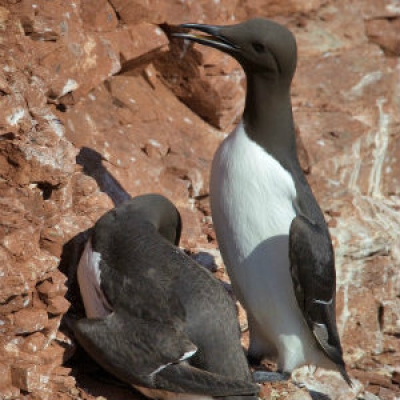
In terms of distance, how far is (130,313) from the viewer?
5754 millimetres

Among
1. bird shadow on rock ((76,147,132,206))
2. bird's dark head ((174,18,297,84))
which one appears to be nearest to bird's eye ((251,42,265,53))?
bird's dark head ((174,18,297,84))

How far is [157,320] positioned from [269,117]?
1.69 m

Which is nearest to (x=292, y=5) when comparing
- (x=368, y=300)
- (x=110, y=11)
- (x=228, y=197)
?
(x=110, y=11)

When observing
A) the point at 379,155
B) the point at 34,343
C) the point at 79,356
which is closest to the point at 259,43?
the point at 79,356

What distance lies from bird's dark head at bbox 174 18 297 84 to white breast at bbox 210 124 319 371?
442 millimetres

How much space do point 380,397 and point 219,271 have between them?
4.96 feet

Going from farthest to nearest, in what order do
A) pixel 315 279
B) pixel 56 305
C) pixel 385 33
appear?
pixel 385 33, pixel 315 279, pixel 56 305

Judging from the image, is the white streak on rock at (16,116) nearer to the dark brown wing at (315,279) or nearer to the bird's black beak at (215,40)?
the bird's black beak at (215,40)

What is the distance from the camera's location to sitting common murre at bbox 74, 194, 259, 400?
5.57 metres

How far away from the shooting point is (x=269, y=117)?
6695 mm

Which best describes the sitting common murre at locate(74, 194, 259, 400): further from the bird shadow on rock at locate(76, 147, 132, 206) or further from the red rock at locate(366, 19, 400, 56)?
the red rock at locate(366, 19, 400, 56)

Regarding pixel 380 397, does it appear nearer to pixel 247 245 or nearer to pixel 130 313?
pixel 247 245

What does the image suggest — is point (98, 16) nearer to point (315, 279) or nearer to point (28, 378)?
point (315, 279)

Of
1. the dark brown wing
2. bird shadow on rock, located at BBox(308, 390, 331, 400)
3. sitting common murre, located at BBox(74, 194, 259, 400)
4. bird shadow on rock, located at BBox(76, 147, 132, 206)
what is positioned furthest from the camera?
bird shadow on rock, located at BBox(76, 147, 132, 206)
